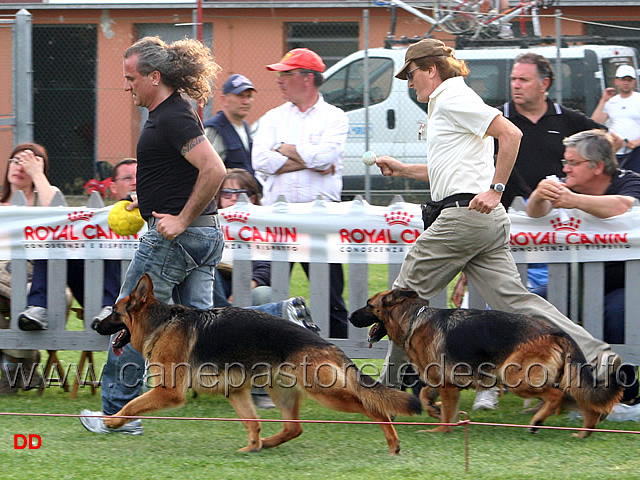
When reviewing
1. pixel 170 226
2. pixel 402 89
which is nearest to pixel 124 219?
pixel 170 226

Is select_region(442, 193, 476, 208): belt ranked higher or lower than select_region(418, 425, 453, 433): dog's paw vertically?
higher

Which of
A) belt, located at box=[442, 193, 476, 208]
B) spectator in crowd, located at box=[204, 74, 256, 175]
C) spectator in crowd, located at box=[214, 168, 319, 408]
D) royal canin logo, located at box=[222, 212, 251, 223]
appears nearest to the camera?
belt, located at box=[442, 193, 476, 208]

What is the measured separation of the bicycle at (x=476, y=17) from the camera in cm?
1255

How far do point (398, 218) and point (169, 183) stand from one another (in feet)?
4.96

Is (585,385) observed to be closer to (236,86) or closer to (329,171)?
(329,171)

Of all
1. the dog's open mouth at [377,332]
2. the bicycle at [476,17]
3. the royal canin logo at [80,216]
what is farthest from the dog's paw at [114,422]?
the bicycle at [476,17]

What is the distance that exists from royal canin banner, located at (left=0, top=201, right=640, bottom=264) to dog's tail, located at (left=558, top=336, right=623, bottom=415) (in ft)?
2.84

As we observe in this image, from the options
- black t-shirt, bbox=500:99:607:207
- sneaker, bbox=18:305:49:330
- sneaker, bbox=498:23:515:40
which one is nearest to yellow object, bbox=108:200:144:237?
sneaker, bbox=18:305:49:330

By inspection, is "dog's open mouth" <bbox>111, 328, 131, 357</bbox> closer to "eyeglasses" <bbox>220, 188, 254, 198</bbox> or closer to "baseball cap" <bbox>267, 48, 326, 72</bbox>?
"eyeglasses" <bbox>220, 188, 254, 198</bbox>

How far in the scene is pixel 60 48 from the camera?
17562 millimetres

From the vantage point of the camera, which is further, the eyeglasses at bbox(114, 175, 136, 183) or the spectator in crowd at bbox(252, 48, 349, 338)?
the spectator in crowd at bbox(252, 48, 349, 338)

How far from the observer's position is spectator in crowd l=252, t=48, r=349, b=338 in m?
6.91

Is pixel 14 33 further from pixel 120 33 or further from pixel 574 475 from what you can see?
pixel 120 33

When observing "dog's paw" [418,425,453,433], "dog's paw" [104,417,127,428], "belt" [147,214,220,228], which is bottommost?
"dog's paw" [418,425,453,433]
